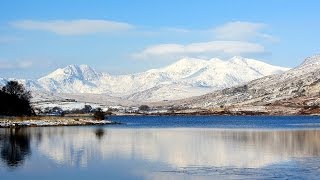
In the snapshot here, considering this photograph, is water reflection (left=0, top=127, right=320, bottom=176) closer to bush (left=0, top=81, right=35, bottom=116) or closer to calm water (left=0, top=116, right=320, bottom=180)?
calm water (left=0, top=116, right=320, bottom=180)

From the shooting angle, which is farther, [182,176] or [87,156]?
[87,156]

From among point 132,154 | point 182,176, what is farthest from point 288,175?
point 132,154

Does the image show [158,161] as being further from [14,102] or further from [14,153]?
[14,102]

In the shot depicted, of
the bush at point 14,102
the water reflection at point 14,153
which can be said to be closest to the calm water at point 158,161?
the water reflection at point 14,153

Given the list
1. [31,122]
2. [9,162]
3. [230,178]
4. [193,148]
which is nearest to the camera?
[230,178]

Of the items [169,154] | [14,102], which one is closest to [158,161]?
[169,154]

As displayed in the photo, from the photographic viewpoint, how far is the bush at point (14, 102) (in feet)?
549

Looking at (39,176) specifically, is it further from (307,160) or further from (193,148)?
(193,148)

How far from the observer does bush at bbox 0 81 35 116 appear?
16725 centimetres

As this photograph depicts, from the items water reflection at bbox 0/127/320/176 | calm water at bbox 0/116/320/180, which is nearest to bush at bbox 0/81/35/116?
water reflection at bbox 0/127/320/176

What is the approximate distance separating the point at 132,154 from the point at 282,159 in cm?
1584

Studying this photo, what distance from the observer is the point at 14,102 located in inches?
→ 6737

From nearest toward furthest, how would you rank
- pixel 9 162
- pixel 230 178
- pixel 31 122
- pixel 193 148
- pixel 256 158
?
pixel 230 178 < pixel 9 162 < pixel 256 158 < pixel 193 148 < pixel 31 122

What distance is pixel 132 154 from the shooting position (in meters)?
62.3
